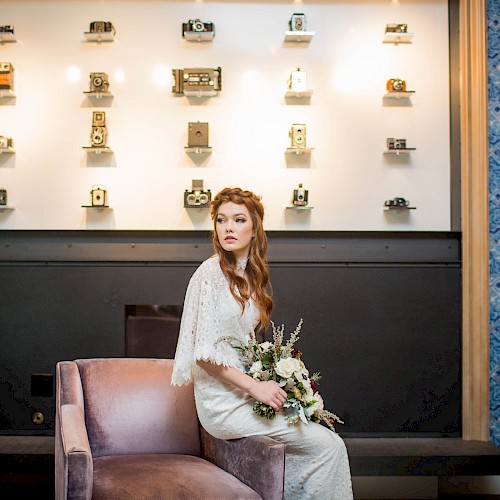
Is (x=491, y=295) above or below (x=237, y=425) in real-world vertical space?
above

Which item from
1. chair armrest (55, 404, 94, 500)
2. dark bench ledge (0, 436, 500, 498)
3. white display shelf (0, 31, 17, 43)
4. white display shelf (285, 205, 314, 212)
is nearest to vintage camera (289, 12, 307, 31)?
white display shelf (285, 205, 314, 212)

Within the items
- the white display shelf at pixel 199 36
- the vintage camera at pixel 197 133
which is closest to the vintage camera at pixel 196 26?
the white display shelf at pixel 199 36

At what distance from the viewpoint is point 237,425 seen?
2844 mm

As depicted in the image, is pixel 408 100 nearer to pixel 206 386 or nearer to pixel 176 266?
pixel 176 266

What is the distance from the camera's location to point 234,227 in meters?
3.07

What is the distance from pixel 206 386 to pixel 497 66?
3.06m

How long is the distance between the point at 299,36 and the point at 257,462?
3150mm

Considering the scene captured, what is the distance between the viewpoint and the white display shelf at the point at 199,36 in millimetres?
4922

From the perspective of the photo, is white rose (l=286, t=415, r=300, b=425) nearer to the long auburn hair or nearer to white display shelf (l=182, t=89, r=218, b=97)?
the long auburn hair

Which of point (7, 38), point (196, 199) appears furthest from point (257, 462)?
point (7, 38)

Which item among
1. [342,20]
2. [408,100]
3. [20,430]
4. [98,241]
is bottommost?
[20,430]

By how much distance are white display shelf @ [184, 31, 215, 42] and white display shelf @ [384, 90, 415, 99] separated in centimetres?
121

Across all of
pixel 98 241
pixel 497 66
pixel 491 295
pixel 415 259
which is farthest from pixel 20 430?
pixel 497 66

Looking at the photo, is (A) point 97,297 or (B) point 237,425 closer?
(B) point 237,425
